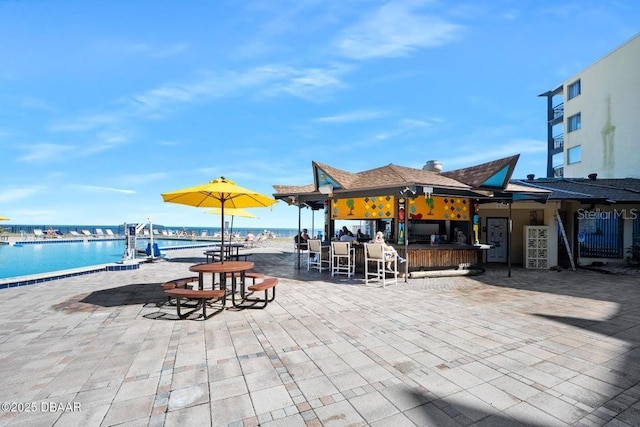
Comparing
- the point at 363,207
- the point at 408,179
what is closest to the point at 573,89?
the point at 408,179

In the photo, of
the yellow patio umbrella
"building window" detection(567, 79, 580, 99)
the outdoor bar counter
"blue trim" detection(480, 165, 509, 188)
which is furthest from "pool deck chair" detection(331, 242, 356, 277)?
"building window" detection(567, 79, 580, 99)

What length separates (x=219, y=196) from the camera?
649 cm

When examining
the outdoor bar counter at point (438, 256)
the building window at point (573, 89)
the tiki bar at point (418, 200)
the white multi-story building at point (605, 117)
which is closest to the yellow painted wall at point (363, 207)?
the tiki bar at point (418, 200)

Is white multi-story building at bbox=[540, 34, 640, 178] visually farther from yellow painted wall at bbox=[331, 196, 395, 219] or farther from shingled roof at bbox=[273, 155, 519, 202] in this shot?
yellow painted wall at bbox=[331, 196, 395, 219]

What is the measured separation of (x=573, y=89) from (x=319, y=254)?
25.4m

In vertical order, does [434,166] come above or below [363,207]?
above

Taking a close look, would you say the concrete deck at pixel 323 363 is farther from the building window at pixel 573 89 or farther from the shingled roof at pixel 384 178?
the building window at pixel 573 89

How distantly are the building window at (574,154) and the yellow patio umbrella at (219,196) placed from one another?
84.0 feet

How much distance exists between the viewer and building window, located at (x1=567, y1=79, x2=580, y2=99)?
22125mm

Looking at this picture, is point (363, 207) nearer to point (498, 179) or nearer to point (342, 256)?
point (342, 256)

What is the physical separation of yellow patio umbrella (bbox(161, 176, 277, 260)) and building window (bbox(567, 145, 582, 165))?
2561 cm

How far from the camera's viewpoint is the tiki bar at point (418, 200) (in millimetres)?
9484

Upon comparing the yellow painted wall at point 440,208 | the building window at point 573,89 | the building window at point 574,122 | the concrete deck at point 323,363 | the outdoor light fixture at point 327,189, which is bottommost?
the concrete deck at point 323,363

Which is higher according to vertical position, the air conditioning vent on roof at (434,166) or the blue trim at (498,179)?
the air conditioning vent on roof at (434,166)
